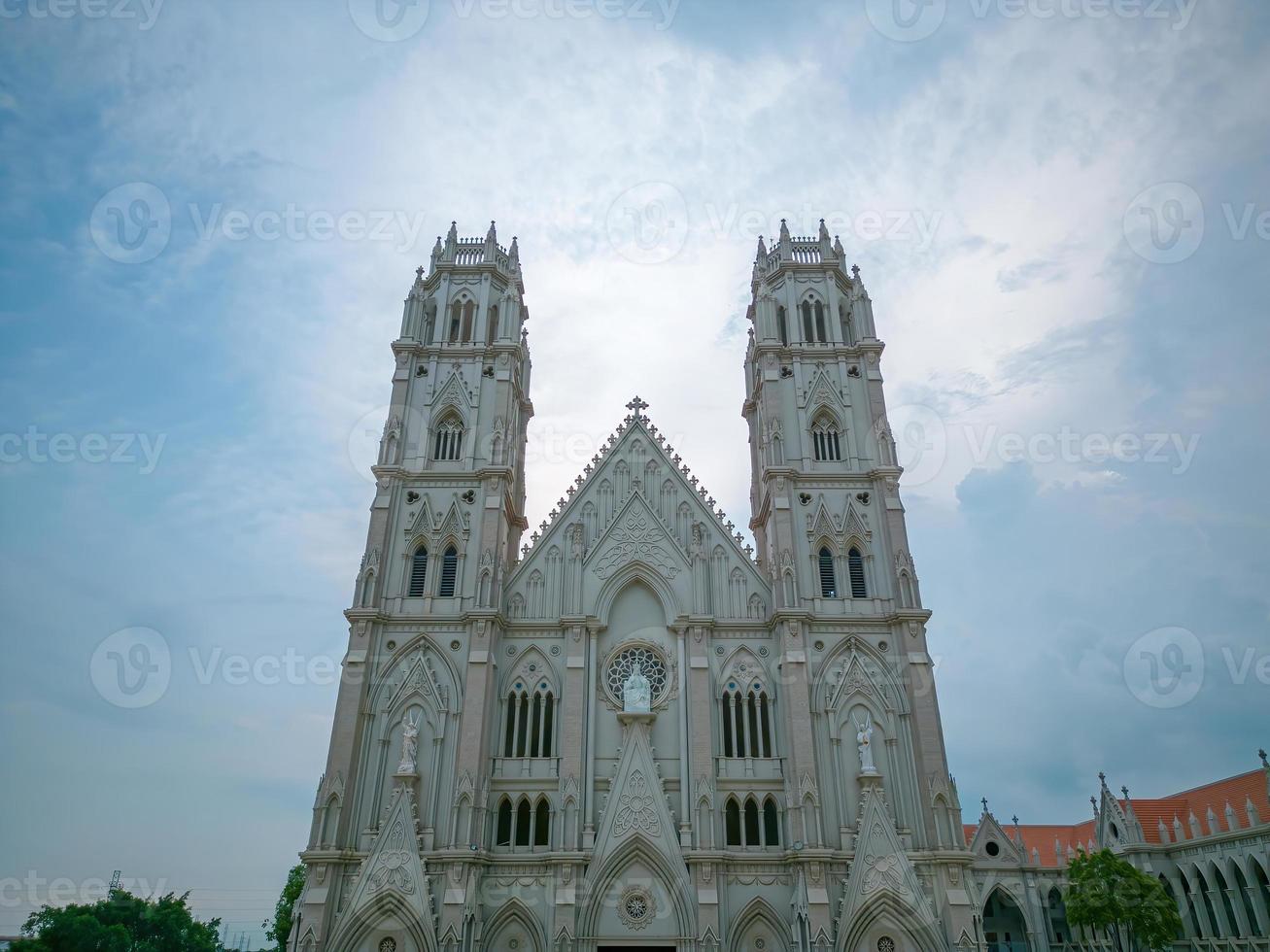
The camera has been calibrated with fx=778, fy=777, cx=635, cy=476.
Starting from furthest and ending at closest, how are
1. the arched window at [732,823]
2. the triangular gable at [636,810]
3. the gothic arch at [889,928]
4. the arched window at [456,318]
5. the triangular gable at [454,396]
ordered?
the arched window at [456,318], the triangular gable at [454,396], the arched window at [732,823], the triangular gable at [636,810], the gothic arch at [889,928]

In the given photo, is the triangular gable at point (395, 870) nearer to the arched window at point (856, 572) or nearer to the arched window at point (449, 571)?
the arched window at point (449, 571)

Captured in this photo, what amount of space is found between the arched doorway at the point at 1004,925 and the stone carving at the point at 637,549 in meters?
23.4

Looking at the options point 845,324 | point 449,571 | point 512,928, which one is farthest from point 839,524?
point 512,928

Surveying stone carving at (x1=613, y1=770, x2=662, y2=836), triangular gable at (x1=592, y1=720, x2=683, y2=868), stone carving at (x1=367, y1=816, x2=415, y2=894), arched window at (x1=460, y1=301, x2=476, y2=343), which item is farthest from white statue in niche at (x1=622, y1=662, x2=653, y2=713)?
arched window at (x1=460, y1=301, x2=476, y2=343)

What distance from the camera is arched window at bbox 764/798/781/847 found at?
29.7m

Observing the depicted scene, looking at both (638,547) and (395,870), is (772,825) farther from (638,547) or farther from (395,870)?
(395,870)

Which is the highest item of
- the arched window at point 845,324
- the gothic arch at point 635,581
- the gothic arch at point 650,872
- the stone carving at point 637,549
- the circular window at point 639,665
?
the arched window at point 845,324

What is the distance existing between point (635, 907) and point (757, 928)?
4.46 meters

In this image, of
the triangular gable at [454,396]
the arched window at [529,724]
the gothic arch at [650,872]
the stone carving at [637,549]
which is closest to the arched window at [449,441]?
the triangular gable at [454,396]

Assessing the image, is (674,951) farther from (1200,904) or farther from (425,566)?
(1200,904)

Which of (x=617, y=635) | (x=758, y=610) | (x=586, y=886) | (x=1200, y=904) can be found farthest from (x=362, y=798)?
(x=1200, y=904)

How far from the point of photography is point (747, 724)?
104 ft

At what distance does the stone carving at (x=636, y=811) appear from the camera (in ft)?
94.4

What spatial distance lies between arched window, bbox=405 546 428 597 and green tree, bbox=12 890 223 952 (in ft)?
106
